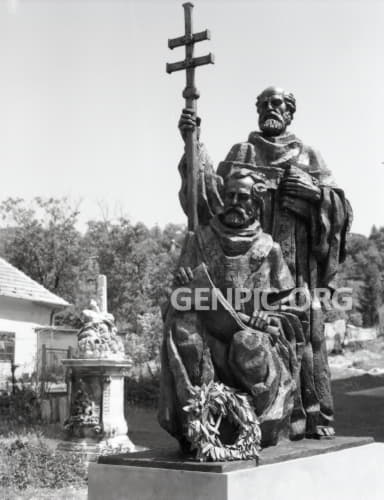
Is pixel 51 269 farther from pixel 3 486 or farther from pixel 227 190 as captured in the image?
pixel 227 190

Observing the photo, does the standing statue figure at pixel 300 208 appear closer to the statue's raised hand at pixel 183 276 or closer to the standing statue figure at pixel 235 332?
the standing statue figure at pixel 235 332

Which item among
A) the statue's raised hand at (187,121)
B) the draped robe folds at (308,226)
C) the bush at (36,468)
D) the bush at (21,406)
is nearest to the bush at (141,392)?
the bush at (21,406)

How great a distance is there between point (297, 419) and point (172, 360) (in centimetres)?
125

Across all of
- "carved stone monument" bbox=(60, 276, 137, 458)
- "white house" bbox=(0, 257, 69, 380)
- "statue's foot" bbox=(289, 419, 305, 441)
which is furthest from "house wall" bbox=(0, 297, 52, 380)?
"statue's foot" bbox=(289, 419, 305, 441)

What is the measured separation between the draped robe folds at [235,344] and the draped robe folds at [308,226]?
612 millimetres

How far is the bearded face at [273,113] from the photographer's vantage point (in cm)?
635

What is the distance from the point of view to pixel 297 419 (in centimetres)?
555

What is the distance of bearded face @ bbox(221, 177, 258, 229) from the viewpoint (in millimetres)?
5184

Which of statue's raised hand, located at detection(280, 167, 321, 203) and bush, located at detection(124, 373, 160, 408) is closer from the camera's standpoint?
statue's raised hand, located at detection(280, 167, 321, 203)

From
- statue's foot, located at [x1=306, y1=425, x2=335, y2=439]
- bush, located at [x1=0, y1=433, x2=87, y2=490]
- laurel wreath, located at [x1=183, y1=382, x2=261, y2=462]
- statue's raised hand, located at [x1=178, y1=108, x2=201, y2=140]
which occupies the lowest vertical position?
bush, located at [x1=0, y1=433, x2=87, y2=490]

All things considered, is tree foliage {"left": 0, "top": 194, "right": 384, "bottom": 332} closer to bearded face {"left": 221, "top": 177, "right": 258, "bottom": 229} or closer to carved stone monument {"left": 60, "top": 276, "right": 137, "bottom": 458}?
carved stone monument {"left": 60, "top": 276, "right": 137, "bottom": 458}

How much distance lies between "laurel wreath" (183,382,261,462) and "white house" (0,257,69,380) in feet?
59.7

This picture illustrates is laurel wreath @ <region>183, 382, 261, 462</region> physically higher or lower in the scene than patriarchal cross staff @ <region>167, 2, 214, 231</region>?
lower

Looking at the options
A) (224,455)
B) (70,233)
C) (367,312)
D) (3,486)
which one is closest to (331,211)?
(224,455)
